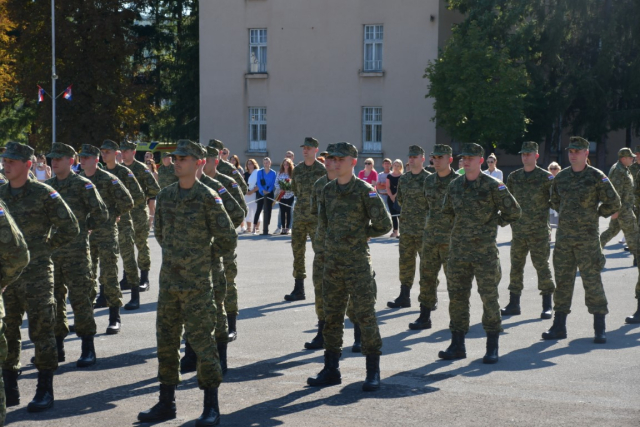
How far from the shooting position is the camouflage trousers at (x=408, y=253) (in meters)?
12.4

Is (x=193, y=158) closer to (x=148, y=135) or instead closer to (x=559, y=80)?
(x=559, y=80)

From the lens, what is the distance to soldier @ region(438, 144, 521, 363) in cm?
939

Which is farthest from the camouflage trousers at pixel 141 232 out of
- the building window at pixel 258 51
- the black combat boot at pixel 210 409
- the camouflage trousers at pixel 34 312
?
the building window at pixel 258 51

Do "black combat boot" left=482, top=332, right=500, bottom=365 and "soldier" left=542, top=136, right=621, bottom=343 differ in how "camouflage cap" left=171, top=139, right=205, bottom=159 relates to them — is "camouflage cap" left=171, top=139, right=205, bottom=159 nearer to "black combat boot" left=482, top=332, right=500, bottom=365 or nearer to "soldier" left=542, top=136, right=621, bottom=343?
"black combat boot" left=482, top=332, right=500, bottom=365

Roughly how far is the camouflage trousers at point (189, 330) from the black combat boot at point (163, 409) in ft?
0.28

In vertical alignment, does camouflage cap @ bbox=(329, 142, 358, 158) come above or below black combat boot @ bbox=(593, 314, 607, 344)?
above

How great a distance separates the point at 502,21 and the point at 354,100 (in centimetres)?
742

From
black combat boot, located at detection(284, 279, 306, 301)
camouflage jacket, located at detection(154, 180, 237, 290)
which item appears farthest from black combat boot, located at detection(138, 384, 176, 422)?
black combat boot, located at detection(284, 279, 306, 301)

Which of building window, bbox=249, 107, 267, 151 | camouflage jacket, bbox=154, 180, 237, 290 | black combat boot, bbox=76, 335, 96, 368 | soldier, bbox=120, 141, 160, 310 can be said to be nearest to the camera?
camouflage jacket, bbox=154, 180, 237, 290

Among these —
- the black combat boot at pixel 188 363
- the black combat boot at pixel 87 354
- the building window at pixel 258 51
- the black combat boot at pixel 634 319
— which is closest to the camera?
the black combat boot at pixel 188 363

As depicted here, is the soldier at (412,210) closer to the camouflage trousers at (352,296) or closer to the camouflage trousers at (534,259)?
the camouflage trousers at (534,259)

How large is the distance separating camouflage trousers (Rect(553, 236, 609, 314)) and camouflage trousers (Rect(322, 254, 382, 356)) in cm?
324

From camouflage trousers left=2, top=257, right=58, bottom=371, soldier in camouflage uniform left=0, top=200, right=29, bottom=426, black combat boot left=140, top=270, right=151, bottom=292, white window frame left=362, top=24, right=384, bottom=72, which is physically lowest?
black combat boot left=140, top=270, right=151, bottom=292

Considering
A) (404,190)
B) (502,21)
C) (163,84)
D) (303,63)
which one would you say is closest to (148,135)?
(163,84)
